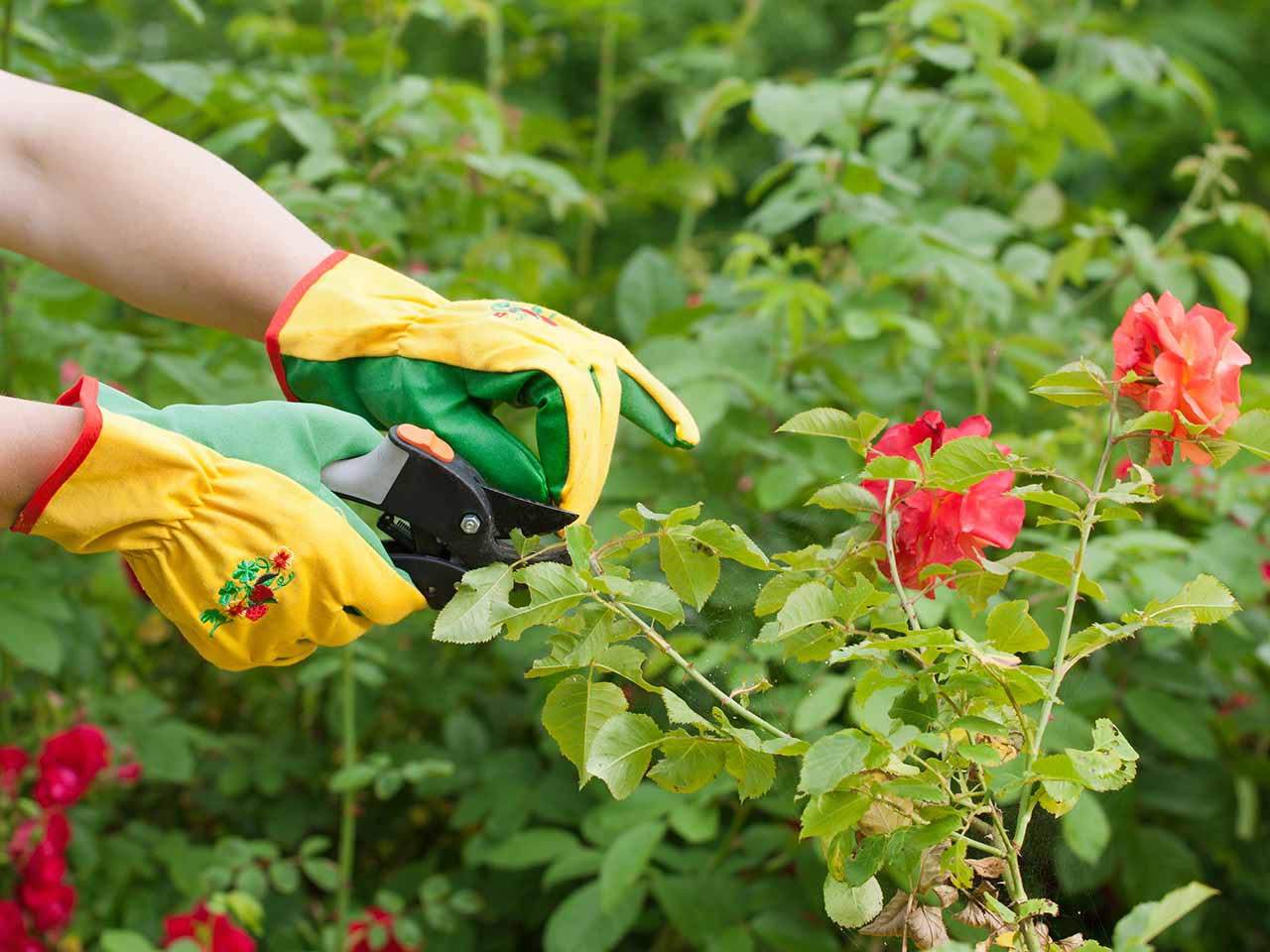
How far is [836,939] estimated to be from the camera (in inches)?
78.2

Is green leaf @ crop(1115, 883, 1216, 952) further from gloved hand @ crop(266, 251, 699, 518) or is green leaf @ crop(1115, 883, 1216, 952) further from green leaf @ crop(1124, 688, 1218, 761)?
green leaf @ crop(1124, 688, 1218, 761)

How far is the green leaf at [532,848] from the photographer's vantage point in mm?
→ 1886

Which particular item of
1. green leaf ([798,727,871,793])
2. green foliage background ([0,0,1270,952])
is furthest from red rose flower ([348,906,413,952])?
green leaf ([798,727,871,793])

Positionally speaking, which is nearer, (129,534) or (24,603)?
(129,534)

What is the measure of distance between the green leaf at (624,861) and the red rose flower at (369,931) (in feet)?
1.14

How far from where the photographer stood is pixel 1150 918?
69 centimetres

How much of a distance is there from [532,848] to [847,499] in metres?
1.17

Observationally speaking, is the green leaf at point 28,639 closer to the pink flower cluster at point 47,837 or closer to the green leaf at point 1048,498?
the pink flower cluster at point 47,837

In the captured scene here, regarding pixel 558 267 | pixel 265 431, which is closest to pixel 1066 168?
pixel 558 267

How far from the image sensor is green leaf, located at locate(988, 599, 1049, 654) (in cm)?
83

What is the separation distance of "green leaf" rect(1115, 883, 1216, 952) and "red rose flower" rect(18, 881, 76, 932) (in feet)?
5.73

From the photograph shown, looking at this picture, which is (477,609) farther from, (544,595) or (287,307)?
(287,307)

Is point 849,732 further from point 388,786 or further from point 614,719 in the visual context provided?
point 388,786

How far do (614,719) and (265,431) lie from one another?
1.14 feet
